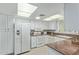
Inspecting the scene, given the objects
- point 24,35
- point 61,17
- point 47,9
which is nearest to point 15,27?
point 24,35

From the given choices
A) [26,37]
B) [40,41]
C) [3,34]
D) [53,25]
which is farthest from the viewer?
[3,34]

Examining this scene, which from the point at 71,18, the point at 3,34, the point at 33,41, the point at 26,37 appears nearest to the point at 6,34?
the point at 3,34

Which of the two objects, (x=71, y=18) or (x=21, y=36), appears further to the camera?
(x=21, y=36)

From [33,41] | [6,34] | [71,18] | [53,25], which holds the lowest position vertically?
[33,41]

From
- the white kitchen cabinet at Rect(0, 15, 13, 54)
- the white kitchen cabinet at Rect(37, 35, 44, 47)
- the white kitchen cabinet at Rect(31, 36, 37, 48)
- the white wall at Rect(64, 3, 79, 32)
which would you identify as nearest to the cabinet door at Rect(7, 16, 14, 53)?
the white kitchen cabinet at Rect(0, 15, 13, 54)

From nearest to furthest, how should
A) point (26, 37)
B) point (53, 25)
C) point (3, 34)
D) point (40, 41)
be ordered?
1. point (53, 25)
2. point (40, 41)
3. point (26, 37)
4. point (3, 34)

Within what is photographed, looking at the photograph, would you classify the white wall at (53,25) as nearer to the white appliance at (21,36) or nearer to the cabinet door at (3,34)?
the white appliance at (21,36)

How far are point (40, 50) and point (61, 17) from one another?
0.92 meters

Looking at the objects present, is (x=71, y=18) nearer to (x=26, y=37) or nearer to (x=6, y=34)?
(x=26, y=37)

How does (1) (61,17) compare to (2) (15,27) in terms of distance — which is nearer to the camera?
(1) (61,17)

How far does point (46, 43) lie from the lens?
95.3 inches

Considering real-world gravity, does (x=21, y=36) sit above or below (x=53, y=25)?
below

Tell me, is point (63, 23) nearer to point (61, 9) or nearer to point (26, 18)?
point (61, 9)

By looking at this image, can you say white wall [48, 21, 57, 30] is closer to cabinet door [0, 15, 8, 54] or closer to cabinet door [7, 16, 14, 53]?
cabinet door [7, 16, 14, 53]
